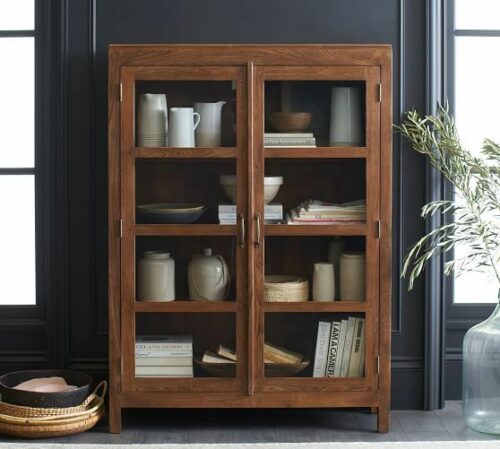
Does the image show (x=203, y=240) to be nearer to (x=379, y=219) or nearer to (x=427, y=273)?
(x=379, y=219)

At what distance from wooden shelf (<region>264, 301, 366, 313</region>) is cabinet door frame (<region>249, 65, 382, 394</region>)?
3 cm

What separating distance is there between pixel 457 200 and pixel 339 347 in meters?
0.89

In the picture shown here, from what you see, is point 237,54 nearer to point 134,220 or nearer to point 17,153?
point 134,220

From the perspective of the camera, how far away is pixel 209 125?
3.41 metres

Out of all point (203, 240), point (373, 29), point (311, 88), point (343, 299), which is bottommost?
point (343, 299)

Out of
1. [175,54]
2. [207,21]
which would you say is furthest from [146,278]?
[207,21]

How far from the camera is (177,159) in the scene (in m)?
3.42

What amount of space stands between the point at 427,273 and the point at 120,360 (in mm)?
1312

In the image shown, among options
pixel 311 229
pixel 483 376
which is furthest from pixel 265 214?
pixel 483 376

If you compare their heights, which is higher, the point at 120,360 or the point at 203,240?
the point at 203,240

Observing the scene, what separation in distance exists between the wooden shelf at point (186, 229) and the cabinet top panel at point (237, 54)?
0.61 m

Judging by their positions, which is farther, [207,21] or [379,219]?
[207,21]

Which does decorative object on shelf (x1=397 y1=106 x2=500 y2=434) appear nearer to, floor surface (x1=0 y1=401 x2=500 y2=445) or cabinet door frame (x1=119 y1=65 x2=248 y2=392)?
floor surface (x1=0 y1=401 x2=500 y2=445)

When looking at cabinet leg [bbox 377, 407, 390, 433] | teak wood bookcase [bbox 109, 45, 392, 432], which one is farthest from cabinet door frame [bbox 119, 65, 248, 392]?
cabinet leg [bbox 377, 407, 390, 433]
